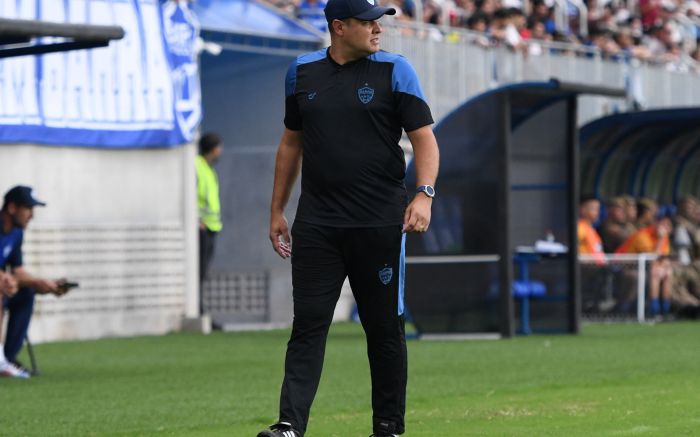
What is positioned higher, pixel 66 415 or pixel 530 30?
pixel 530 30

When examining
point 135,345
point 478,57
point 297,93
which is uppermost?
point 478,57

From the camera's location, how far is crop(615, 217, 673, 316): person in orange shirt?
24.2 metres

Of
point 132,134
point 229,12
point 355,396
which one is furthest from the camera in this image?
point 229,12

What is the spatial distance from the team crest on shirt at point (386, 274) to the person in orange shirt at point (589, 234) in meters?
15.4

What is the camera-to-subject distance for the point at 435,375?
14508 mm

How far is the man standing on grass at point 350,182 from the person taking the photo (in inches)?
325

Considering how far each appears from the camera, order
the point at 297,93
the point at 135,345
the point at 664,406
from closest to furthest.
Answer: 1. the point at 297,93
2. the point at 664,406
3. the point at 135,345

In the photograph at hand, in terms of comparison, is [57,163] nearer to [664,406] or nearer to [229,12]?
[229,12]

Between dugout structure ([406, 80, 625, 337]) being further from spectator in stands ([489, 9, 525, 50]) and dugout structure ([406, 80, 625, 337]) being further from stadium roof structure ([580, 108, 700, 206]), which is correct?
spectator in stands ([489, 9, 525, 50])

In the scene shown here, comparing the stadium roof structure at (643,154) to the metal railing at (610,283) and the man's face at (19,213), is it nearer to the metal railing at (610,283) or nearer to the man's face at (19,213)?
the metal railing at (610,283)

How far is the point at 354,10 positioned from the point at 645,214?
17.8 m

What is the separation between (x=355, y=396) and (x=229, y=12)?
11489mm

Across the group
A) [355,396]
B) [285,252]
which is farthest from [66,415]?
[285,252]

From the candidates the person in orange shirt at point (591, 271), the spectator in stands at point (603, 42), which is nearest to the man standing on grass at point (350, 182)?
the person in orange shirt at point (591, 271)
